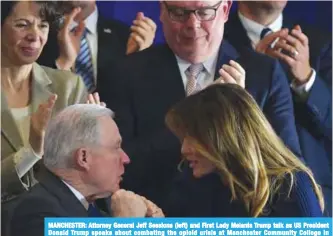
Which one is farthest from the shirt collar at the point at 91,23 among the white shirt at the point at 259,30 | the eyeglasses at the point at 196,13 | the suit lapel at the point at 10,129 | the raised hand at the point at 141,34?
the white shirt at the point at 259,30

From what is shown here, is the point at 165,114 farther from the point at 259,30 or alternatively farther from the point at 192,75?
the point at 259,30

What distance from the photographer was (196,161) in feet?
8.17

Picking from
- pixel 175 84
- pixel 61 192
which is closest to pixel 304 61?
pixel 175 84

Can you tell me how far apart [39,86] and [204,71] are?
→ 1.69 feet

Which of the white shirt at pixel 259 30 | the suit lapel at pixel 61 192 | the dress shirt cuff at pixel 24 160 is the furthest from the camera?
the white shirt at pixel 259 30

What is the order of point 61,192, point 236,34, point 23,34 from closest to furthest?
point 61,192, point 23,34, point 236,34

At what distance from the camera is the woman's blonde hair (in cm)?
241

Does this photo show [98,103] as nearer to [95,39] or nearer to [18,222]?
[95,39]

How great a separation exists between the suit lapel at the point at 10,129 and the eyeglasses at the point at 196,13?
0.58 meters

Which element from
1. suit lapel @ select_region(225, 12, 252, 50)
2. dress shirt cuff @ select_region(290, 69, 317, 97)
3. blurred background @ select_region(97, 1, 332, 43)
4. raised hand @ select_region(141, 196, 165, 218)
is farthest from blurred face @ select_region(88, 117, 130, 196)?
dress shirt cuff @ select_region(290, 69, 317, 97)

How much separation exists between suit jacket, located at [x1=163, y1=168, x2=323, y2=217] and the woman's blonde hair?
0.08ft

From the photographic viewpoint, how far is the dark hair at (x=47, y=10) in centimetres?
252

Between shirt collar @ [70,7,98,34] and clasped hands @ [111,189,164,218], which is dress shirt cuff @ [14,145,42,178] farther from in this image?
shirt collar @ [70,7,98,34]

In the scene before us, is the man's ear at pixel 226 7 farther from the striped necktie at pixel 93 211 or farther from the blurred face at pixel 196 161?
the striped necktie at pixel 93 211
